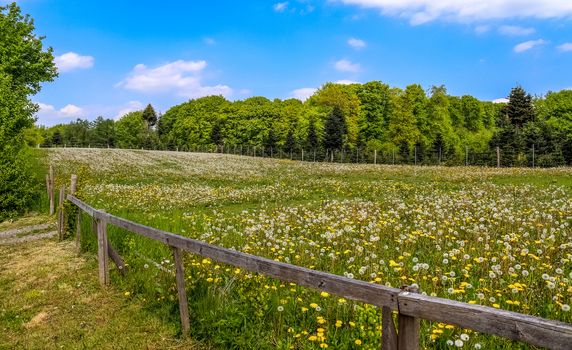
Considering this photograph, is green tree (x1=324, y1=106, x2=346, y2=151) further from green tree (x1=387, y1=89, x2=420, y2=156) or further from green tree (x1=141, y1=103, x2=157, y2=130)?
green tree (x1=141, y1=103, x2=157, y2=130)

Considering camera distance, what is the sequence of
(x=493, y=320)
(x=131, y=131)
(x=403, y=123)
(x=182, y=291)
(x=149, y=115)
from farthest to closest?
(x=149, y=115)
(x=131, y=131)
(x=403, y=123)
(x=182, y=291)
(x=493, y=320)

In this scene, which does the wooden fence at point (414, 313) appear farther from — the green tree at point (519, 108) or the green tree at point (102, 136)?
the green tree at point (102, 136)

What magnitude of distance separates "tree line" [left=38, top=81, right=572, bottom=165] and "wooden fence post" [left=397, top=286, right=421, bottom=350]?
6373cm

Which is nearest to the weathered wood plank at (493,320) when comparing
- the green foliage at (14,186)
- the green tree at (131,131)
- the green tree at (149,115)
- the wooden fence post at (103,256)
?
the wooden fence post at (103,256)

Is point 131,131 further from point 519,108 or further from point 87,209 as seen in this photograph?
point 87,209

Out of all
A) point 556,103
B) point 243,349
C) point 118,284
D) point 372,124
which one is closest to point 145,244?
point 118,284

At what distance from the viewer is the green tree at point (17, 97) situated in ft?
73.4

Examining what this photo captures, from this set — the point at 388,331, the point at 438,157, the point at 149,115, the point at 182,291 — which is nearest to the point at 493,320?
the point at 388,331

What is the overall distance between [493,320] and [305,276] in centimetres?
194

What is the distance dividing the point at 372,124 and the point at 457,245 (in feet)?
288

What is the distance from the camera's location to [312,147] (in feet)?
258

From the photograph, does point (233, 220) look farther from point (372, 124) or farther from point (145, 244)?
point (372, 124)

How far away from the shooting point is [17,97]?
31562mm

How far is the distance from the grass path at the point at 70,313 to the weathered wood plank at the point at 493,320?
4.08 meters
